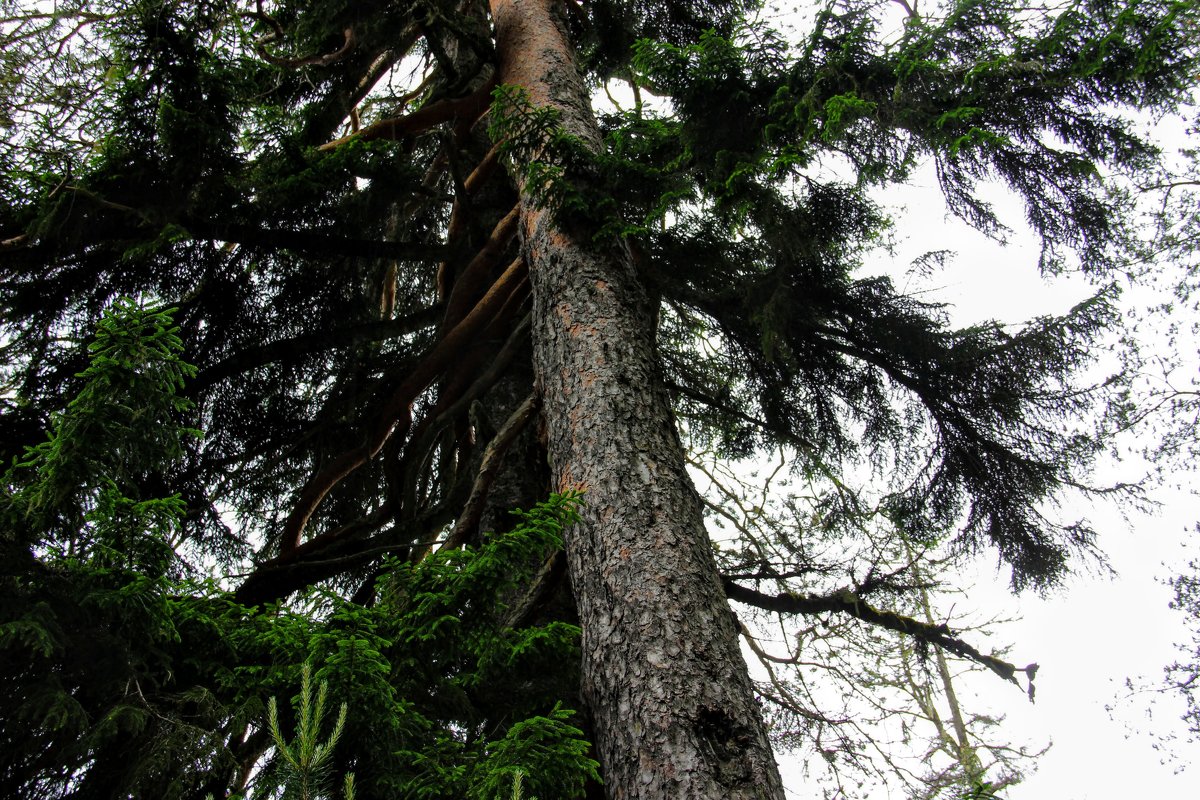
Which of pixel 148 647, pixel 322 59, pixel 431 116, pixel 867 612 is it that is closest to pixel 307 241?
pixel 431 116

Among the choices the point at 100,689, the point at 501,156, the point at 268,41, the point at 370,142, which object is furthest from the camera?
the point at 268,41

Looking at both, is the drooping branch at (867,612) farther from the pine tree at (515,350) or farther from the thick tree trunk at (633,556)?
the thick tree trunk at (633,556)

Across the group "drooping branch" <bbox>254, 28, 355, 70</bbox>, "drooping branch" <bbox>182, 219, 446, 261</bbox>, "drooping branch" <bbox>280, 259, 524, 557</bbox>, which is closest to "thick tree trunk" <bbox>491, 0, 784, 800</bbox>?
"drooping branch" <bbox>280, 259, 524, 557</bbox>

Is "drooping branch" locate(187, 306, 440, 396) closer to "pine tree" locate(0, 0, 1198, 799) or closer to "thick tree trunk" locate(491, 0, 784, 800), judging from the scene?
"pine tree" locate(0, 0, 1198, 799)

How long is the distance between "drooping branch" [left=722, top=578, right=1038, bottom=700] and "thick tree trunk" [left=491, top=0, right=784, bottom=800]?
1.99m

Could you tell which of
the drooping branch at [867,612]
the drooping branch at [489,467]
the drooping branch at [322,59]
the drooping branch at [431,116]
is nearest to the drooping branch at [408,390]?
the drooping branch at [489,467]

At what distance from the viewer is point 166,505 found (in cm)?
227

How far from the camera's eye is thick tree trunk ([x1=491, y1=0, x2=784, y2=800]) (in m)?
2.42

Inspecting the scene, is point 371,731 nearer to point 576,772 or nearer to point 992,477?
point 576,772

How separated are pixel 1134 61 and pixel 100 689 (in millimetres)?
4615

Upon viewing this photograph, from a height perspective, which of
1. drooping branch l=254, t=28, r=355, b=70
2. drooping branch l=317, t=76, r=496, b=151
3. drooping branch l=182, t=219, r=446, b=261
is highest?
drooping branch l=254, t=28, r=355, b=70

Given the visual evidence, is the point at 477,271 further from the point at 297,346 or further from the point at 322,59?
the point at 322,59

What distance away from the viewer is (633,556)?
288cm

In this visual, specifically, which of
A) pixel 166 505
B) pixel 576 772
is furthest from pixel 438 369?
pixel 576 772
